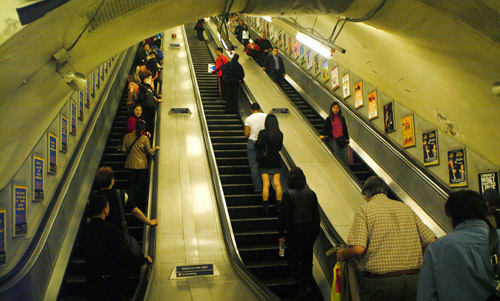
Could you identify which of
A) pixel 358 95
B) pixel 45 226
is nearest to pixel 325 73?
pixel 358 95

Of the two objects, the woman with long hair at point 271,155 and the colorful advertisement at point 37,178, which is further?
the woman with long hair at point 271,155

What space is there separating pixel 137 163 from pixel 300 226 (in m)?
3.33

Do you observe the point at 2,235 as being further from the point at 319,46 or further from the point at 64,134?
the point at 319,46

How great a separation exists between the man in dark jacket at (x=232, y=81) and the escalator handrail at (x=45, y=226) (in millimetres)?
4044

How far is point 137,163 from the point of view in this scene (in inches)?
267

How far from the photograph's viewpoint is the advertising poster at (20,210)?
4.57 meters

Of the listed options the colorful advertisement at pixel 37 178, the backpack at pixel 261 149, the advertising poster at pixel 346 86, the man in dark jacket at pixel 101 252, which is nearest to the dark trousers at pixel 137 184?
the colorful advertisement at pixel 37 178

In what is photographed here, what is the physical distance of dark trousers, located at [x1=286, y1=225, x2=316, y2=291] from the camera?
4480mm

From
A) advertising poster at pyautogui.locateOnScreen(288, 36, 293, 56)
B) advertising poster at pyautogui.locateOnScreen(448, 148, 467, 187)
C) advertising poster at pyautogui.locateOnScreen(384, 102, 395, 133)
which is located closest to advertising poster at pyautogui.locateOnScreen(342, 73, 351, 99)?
advertising poster at pyautogui.locateOnScreen(384, 102, 395, 133)

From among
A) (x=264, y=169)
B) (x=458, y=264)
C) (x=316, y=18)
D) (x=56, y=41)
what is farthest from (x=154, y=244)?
(x=316, y=18)

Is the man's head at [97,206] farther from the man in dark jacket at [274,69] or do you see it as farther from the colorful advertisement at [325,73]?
the man in dark jacket at [274,69]

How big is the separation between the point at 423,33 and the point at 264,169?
300cm

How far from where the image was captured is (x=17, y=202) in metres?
4.61

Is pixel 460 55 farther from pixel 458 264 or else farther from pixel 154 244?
pixel 154 244
